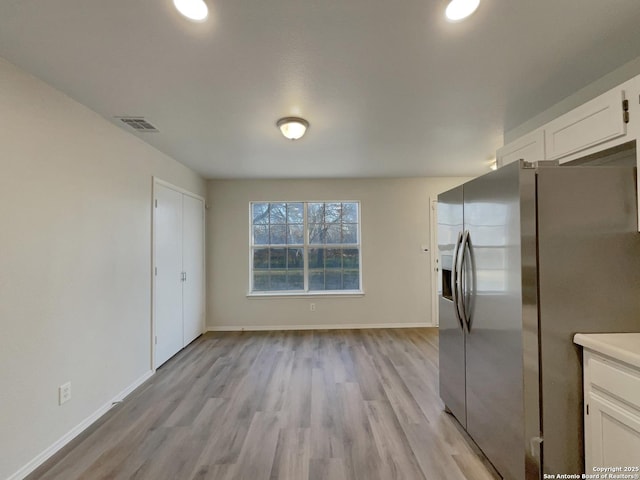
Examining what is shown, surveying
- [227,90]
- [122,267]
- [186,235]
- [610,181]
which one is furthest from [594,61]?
[186,235]

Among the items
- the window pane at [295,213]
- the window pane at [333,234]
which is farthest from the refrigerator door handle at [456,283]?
the window pane at [295,213]

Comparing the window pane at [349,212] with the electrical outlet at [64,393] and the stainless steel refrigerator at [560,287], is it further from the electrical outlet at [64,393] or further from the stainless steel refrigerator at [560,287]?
the electrical outlet at [64,393]

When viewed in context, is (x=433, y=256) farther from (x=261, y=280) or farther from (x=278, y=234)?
(x=261, y=280)

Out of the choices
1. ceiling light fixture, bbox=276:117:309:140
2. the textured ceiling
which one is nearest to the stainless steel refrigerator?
the textured ceiling

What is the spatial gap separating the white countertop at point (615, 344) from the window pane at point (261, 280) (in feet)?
13.4

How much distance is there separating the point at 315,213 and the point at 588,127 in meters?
→ 3.70

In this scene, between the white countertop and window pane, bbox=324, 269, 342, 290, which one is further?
window pane, bbox=324, 269, 342, 290

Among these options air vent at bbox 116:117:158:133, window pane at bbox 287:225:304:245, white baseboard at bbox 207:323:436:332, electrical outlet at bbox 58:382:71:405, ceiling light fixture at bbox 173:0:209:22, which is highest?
air vent at bbox 116:117:158:133

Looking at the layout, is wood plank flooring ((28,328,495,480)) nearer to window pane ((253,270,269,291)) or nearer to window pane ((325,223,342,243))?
window pane ((253,270,269,291))

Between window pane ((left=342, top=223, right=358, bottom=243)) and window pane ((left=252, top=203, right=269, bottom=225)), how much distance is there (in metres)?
1.32

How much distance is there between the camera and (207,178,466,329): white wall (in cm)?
478

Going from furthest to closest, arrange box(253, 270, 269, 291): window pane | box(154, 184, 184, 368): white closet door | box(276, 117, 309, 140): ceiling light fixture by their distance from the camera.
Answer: box(253, 270, 269, 291): window pane
box(154, 184, 184, 368): white closet door
box(276, 117, 309, 140): ceiling light fixture

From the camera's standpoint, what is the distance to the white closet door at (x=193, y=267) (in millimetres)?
4023

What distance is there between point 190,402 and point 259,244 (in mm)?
2732
